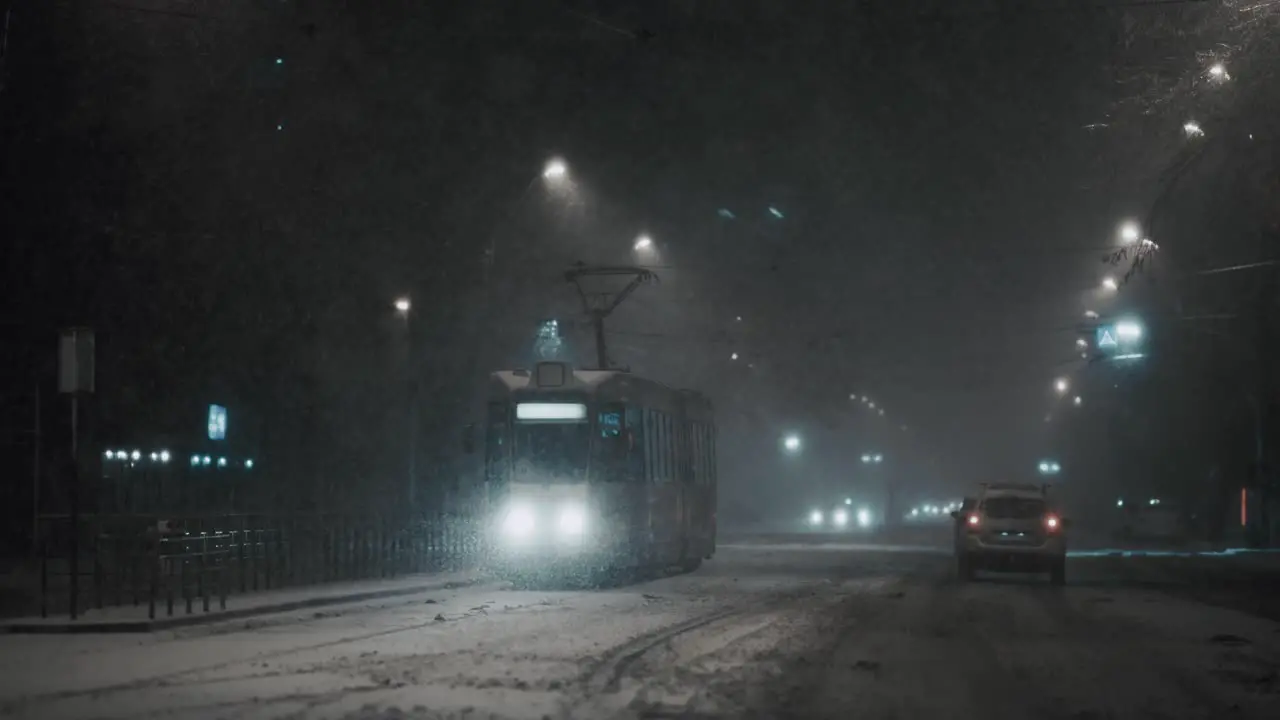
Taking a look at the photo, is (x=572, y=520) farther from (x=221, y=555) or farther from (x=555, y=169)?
(x=555, y=169)

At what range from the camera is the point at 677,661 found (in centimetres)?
1633

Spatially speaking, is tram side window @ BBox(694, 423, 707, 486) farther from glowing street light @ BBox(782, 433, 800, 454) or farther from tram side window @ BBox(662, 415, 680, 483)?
glowing street light @ BBox(782, 433, 800, 454)

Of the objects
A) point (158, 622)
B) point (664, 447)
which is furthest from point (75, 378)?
point (664, 447)

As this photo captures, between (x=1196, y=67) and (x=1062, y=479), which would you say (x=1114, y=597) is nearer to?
(x=1196, y=67)

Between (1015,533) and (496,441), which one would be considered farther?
(1015,533)

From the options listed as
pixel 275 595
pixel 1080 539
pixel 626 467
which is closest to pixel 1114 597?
pixel 626 467

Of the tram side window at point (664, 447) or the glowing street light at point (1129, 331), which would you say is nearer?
the tram side window at point (664, 447)

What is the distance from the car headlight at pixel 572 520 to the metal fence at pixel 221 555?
4567 mm

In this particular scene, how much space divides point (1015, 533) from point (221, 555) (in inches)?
643

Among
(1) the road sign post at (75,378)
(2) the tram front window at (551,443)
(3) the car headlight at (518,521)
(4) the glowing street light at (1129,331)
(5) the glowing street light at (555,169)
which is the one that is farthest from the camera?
(4) the glowing street light at (1129,331)

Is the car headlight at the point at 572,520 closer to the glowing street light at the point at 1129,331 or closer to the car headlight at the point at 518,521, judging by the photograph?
the car headlight at the point at 518,521

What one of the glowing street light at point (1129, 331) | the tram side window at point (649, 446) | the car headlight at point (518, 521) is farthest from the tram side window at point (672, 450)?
the glowing street light at point (1129, 331)

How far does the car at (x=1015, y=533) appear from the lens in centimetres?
3228

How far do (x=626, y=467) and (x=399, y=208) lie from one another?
82.2 ft
